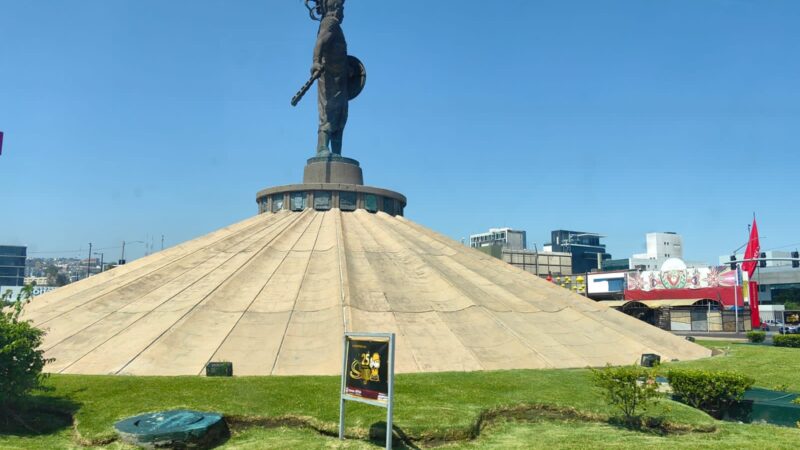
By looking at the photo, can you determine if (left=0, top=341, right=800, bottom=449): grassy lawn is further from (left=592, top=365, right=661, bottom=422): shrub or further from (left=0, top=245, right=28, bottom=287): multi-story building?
(left=0, top=245, right=28, bottom=287): multi-story building

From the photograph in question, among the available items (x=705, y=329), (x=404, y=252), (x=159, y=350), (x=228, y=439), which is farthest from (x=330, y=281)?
(x=705, y=329)

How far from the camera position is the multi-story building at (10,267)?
A: 18938 centimetres

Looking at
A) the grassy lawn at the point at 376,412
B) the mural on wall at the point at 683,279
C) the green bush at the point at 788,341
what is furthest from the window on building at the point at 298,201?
the mural on wall at the point at 683,279

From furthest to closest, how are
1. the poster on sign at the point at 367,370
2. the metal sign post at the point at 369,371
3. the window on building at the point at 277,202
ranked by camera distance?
the window on building at the point at 277,202 < the poster on sign at the point at 367,370 < the metal sign post at the point at 369,371

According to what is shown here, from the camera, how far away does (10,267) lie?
191m

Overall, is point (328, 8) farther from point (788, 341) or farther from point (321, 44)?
point (788, 341)

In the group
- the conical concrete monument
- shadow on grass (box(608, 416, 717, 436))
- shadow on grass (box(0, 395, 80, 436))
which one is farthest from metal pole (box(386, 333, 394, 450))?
shadow on grass (box(0, 395, 80, 436))

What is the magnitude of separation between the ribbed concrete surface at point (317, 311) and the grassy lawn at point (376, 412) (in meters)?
2.32

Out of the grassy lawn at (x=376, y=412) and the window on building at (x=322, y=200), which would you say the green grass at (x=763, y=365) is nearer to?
the grassy lawn at (x=376, y=412)

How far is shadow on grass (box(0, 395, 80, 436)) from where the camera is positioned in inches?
582

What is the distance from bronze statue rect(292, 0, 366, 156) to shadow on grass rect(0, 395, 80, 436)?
78.5 feet

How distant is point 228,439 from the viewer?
45.9 feet

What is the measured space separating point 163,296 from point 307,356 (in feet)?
30.2

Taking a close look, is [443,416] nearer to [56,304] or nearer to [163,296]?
[163,296]
